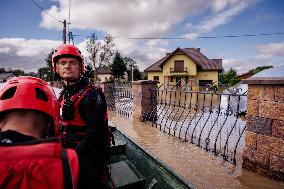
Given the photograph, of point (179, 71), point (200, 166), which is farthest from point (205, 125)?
point (179, 71)

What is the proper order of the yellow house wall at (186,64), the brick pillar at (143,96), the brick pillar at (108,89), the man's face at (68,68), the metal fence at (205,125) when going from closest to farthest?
the man's face at (68,68) → the metal fence at (205,125) → the brick pillar at (143,96) → the brick pillar at (108,89) → the yellow house wall at (186,64)

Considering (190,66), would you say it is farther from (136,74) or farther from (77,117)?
(77,117)

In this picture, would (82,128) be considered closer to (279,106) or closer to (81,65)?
(81,65)

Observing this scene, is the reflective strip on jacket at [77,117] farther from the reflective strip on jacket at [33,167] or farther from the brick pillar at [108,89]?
the brick pillar at [108,89]

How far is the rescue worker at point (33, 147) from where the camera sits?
1.01m

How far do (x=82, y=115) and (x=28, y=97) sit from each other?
120 cm

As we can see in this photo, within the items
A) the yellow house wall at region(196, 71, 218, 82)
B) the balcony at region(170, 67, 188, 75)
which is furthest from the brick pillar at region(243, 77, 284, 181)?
the balcony at region(170, 67, 188, 75)

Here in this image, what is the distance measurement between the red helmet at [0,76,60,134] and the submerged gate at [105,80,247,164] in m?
5.03

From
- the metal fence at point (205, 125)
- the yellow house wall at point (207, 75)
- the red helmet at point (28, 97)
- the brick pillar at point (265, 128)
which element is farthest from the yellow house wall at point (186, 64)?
the red helmet at point (28, 97)

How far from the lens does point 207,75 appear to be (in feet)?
138

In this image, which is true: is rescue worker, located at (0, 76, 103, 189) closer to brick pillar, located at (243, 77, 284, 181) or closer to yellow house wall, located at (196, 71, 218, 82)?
brick pillar, located at (243, 77, 284, 181)

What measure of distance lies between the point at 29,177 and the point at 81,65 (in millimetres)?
2023

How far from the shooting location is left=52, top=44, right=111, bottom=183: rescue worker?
2254 millimetres

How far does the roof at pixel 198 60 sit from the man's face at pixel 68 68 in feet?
130
